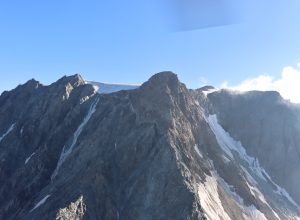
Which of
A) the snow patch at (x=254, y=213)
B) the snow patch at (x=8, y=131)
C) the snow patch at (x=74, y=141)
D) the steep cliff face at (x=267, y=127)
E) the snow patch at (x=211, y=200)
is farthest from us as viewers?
the steep cliff face at (x=267, y=127)

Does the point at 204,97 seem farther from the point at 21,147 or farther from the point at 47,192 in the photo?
the point at 47,192

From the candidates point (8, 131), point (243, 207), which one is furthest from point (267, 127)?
point (8, 131)

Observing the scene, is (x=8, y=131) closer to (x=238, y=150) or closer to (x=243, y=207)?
(x=238, y=150)

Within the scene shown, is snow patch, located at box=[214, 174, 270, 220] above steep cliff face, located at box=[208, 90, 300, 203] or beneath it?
beneath

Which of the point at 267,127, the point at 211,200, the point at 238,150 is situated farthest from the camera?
the point at 267,127

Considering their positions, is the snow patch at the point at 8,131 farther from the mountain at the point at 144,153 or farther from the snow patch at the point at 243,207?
the snow patch at the point at 243,207

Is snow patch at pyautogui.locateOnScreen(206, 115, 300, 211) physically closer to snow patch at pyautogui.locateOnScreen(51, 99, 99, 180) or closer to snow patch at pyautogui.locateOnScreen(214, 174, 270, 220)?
snow patch at pyautogui.locateOnScreen(214, 174, 270, 220)

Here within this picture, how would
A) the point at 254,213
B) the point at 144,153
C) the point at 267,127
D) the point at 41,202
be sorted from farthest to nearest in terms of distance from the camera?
the point at 267,127
the point at 254,213
the point at 144,153
the point at 41,202

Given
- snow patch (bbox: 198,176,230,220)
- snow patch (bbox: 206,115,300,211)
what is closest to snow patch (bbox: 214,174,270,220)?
snow patch (bbox: 198,176,230,220)

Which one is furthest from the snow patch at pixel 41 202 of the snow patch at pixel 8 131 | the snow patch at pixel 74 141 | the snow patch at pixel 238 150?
the snow patch at pixel 238 150
